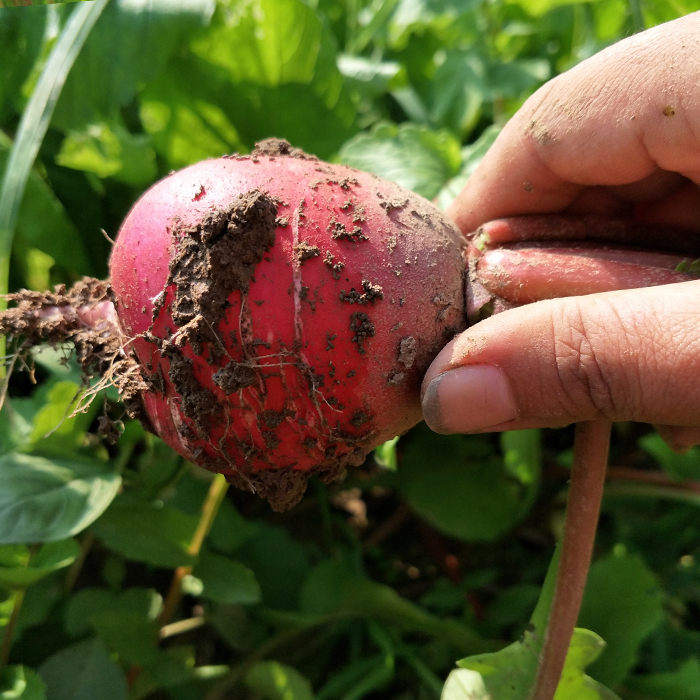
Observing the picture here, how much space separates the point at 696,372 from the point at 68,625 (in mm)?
913

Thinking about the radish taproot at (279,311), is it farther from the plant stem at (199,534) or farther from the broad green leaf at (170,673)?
the broad green leaf at (170,673)

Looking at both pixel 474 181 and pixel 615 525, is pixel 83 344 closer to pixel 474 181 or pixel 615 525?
pixel 474 181

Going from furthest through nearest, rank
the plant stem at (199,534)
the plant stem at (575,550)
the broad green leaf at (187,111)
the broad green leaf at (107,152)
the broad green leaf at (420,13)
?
the broad green leaf at (420,13), the broad green leaf at (187,111), the broad green leaf at (107,152), the plant stem at (199,534), the plant stem at (575,550)

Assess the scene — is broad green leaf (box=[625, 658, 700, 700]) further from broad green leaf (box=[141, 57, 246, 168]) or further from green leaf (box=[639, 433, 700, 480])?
broad green leaf (box=[141, 57, 246, 168])

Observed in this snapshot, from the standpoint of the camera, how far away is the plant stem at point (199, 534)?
986mm

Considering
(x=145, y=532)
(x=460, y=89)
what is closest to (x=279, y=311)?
(x=145, y=532)

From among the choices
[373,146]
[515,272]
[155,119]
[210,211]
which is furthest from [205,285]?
[155,119]

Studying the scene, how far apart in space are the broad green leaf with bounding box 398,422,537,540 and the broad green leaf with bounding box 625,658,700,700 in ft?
1.03

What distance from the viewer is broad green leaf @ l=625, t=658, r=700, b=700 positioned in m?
0.95

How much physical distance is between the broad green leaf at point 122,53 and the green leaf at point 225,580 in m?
0.78

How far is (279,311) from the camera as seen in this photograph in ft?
2.28

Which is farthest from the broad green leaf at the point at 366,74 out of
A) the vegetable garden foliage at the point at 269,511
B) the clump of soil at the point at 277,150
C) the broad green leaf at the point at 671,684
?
the broad green leaf at the point at 671,684

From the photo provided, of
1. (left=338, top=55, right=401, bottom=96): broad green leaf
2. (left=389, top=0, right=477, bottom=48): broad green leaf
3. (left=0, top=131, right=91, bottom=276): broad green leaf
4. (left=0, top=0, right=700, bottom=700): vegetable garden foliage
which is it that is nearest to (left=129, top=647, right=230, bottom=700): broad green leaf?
(left=0, top=0, right=700, bottom=700): vegetable garden foliage

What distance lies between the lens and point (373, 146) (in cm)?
115
